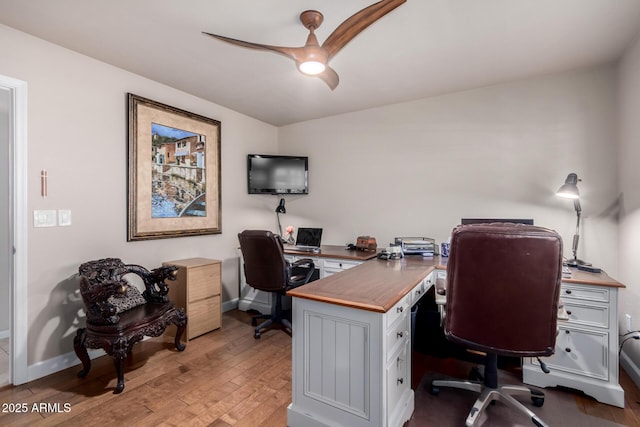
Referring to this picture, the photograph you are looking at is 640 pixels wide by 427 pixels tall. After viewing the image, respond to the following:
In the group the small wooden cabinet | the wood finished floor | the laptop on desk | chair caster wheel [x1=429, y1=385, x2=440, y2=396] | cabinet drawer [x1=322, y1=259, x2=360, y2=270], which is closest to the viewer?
the wood finished floor

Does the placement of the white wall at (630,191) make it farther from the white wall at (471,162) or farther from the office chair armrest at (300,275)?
the office chair armrest at (300,275)

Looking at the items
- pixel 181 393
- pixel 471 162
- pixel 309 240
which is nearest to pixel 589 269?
pixel 471 162

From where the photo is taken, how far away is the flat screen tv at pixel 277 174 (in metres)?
4.08

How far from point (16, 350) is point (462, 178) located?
4.12m

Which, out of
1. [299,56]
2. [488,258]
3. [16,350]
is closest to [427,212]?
[488,258]

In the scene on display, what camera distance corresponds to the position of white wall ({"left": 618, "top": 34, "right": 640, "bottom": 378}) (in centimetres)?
219

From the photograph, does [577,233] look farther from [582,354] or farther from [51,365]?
[51,365]

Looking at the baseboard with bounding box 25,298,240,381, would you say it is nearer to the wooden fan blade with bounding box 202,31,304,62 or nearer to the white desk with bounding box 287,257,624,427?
the white desk with bounding box 287,257,624,427

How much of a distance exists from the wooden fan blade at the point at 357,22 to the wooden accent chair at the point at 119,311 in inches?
85.8

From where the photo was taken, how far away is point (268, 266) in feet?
9.49

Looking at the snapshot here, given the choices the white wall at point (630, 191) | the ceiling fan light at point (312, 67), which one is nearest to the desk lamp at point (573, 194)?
the white wall at point (630, 191)

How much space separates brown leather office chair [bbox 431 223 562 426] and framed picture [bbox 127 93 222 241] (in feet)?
8.99

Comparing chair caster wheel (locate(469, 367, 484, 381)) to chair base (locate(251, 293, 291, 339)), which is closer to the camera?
chair caster wheel (locate(469, 367, 484, 381))

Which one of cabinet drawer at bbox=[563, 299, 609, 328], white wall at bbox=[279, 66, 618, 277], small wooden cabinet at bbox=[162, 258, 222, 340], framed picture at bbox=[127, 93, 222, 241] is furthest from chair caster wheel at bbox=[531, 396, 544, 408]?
framed picture at bbox=[127, 93, 222, 241]
